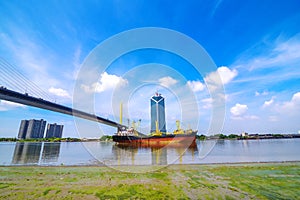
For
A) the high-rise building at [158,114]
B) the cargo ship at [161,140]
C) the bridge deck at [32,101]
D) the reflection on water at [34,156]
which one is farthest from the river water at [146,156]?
the high-rise building at [158,114]

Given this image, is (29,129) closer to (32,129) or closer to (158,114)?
(32,129)

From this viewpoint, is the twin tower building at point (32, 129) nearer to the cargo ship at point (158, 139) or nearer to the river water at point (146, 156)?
the cargo ship at point (158, 139)

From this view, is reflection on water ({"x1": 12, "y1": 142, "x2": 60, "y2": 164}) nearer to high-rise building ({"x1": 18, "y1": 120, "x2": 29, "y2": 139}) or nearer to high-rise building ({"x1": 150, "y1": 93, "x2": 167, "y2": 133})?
high-rise building ({"x1": 150, "y1": 93, "x2": 167, "y2": 133})

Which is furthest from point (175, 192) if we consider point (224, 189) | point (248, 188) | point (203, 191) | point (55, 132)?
point (55, 132)

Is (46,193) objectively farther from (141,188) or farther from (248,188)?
(248,188)

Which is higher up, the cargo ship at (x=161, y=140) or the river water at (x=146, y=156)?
the cargo ship at (x=161, y=140)

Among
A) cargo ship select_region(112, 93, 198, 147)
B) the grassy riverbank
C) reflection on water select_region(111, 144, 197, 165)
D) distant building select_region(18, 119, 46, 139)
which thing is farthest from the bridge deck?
distant building select_region(18, 119, 46, 139)
